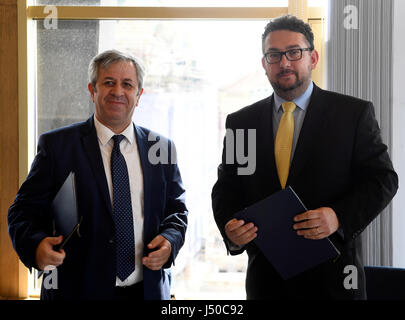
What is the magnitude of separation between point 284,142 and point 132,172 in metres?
0.67

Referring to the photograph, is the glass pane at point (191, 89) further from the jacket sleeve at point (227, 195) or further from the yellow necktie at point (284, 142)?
the yellow necktie at point (284, 142)

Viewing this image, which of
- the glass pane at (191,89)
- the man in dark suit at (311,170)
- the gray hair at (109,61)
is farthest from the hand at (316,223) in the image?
the glass pane at (191,89)

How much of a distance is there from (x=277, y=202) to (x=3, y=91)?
2.61 m

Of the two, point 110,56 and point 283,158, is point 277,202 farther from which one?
point 110,56

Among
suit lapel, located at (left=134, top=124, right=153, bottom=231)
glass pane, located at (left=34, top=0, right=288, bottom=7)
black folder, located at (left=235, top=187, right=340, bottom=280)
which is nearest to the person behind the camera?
black folder, located at (left=235, top=187, right=340, bottom=280)

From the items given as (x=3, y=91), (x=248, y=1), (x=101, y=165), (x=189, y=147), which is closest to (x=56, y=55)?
(x=3, y=91)

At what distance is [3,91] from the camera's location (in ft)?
11.0

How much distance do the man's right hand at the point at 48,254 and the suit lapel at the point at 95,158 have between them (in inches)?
9.9

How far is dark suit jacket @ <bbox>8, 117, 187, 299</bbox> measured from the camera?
5.96 ft

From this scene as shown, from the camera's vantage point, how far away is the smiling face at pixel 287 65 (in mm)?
1828

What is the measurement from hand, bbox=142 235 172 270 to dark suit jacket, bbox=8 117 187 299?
1.2 inches

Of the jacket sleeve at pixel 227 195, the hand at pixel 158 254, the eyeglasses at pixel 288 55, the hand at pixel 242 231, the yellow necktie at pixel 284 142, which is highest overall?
the eyeglasses at pixel 288 55

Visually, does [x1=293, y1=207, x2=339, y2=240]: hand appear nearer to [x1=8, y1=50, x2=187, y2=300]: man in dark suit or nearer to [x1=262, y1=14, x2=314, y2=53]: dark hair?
[x1=8, y1=50, x2=187, y2=300]: man in dark suit

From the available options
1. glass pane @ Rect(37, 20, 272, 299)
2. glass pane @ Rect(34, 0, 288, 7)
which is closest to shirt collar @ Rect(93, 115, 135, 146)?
glass pane @ Rect(37, 20, 272, 299)
